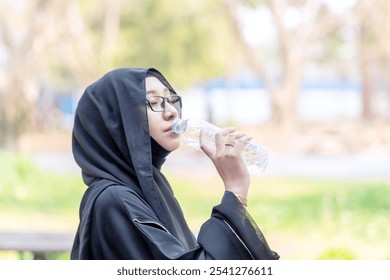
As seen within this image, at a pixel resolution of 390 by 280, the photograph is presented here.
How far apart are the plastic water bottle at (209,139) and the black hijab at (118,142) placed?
0.05m

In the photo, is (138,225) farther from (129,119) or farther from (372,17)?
(372,17)

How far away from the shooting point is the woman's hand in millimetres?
965

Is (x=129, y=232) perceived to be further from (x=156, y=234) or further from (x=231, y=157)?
(x=231, y=157)

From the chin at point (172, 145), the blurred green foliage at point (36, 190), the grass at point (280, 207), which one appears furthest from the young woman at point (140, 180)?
the blurred green foliage at point (36, 190)

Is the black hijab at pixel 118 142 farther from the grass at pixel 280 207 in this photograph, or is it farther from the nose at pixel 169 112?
the grass at pixel 280 207

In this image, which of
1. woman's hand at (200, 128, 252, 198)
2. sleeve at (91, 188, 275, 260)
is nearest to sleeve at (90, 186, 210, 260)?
sleeve at (91, 188, 275, 260)

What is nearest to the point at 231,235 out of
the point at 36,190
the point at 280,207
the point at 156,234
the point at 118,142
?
the point at 156,234

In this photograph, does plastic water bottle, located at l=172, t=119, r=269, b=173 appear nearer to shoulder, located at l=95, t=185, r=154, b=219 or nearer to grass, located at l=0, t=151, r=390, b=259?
shoulder, located at l=95, t=185, r=154, b=219

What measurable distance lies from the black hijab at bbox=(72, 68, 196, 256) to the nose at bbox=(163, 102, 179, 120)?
0.13ft

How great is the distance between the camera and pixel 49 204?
4125 mm

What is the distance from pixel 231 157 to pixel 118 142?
0.16m

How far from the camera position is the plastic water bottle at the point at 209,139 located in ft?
3.45

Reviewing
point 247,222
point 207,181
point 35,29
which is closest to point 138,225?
point 247,222

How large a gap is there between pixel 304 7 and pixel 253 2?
30 cm
